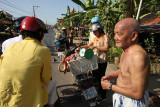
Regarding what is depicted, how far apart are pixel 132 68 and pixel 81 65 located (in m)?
1.33

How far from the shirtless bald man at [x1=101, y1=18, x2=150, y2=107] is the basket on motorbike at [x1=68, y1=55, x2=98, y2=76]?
1.00 metres

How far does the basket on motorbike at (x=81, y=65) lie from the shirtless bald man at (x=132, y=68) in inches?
39.4

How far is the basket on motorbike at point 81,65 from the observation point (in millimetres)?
2277

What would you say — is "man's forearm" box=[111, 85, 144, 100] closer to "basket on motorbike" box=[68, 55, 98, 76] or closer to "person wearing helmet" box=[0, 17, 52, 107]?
"person wearing helmet" box=[0, 17, 52, 107]

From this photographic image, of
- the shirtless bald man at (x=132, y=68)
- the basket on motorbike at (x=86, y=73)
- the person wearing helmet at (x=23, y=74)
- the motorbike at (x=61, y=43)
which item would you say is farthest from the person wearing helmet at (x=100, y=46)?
the motorbike at (x=61, y=43)

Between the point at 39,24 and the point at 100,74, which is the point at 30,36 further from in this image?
the point at 100,74

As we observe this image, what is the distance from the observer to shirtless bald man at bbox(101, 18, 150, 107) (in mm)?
1071

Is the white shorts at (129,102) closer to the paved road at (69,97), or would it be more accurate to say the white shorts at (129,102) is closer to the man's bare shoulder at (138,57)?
the man's bare shoulder at (138,57)

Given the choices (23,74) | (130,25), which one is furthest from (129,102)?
(23,74)

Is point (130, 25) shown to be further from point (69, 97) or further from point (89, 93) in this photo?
point (69, 97)

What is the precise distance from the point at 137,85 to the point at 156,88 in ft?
10.5

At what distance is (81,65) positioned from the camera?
2.35m

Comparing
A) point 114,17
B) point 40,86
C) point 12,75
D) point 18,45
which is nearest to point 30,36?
Answer: point 18,45

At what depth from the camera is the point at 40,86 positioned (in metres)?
1.41
